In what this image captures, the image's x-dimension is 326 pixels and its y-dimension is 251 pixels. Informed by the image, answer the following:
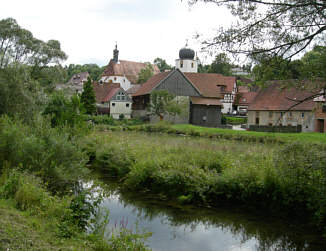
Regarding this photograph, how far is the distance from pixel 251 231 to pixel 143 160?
5.45 meters

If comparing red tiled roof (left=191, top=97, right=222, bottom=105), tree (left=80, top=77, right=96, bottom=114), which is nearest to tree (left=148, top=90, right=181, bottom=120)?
red tiled roof (left=191, top=97, right=222, bottom=105)

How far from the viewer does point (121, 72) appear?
95562 millimetres

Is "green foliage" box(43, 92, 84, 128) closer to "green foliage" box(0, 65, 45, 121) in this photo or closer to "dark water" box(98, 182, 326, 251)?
"green foliage" box(0, 65, 45, 121)

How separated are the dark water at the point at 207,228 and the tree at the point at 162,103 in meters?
40.3

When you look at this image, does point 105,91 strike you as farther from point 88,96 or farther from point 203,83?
point 203,83

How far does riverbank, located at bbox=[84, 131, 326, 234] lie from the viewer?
941cm

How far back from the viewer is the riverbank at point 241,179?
9.41 meters

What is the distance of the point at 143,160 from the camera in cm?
1370

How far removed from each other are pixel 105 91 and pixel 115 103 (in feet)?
15.7

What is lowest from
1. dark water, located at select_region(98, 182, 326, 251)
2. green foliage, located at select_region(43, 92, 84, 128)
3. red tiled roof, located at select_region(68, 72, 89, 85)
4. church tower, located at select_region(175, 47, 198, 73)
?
dark water, located at select_region(98, 182, 326, 251)

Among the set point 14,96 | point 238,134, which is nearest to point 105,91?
point 238,134

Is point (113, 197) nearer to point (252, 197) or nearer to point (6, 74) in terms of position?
point (252, 197)

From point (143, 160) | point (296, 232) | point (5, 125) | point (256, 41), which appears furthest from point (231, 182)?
point (5, 125)

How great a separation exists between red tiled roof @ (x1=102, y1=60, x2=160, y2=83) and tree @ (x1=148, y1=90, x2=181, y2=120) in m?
43.2
